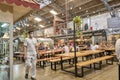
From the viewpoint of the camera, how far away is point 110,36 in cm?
1260

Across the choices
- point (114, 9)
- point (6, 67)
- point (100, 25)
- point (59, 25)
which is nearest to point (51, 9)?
point (59, 25)

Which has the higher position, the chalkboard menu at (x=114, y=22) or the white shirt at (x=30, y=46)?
the chalkboard menu at (x=114, y=22)

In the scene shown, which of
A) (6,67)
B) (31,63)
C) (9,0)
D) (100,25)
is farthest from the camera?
(100,25)

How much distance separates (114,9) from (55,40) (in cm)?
840

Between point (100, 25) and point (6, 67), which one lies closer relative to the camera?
point (6, 67)

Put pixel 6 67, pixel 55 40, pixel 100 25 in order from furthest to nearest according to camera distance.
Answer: pixel 55 40, pixel 100 25, pixel 6 67

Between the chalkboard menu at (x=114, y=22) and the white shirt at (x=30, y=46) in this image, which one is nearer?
the white shirt at (x=30, y=46)

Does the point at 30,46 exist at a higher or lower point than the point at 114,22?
lower

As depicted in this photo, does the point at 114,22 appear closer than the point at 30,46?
No

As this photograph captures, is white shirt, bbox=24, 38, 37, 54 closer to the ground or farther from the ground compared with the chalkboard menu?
closer to the ground

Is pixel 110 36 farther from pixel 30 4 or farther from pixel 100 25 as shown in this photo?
pixel 30 4

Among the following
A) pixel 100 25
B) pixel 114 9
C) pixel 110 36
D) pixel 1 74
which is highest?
pixel 114 9

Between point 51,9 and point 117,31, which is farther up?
point 51,9

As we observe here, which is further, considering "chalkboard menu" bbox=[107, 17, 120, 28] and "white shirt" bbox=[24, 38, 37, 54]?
"chalkboard menu" bbox=[107, 17, 120, 28]
